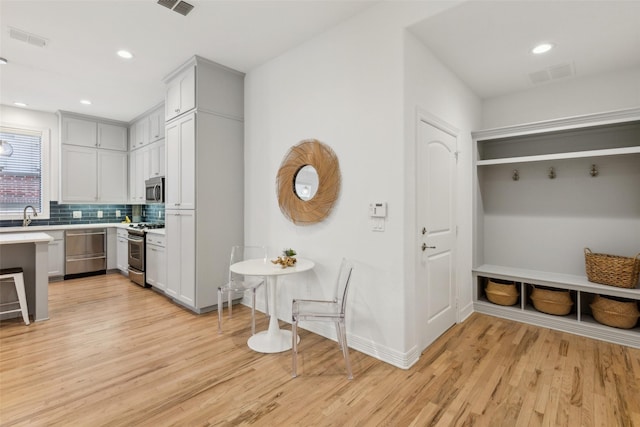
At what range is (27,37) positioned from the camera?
303 cm

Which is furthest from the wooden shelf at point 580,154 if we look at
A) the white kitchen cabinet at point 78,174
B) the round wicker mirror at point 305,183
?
the white kitchen cabinet at point 78,174

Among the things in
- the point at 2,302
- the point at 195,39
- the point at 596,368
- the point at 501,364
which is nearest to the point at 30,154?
the point at 2,302

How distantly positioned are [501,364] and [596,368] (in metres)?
0.72

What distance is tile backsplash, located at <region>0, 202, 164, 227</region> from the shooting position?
18.0 ft

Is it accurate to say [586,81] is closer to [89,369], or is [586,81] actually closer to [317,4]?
[317,4]

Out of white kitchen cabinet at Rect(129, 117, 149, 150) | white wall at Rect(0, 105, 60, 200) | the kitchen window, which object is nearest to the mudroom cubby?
white kitchen cabinet at Rect(129, 117, 149, 150)

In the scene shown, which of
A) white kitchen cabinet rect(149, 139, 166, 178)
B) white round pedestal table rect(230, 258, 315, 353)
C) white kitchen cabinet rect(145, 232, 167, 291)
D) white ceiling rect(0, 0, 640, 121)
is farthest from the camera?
white kitchen cabinet rect(149, 139, 166, 178)

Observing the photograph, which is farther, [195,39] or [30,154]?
[30,154]

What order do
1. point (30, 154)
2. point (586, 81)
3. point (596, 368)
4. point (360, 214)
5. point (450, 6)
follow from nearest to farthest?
point (450, 6) < point (596, 368) < point (360, 214) < point (586, 81) < point (30, 154)

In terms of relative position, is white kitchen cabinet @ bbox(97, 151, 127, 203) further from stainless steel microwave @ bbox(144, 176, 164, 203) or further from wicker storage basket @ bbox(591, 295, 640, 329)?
wicker storage basket @ bbox(591, 295, 640, 329)

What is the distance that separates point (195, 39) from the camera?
3.09m

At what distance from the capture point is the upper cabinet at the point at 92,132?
213 inches

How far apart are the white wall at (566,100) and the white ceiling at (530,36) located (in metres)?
0.12

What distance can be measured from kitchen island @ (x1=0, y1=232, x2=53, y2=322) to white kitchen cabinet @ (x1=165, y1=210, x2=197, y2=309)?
1.22 m
